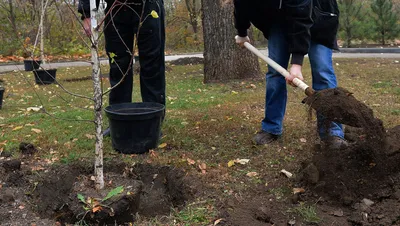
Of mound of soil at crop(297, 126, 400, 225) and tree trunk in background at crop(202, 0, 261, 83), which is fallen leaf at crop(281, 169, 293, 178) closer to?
mound of soil at crop(297, 126, 400, 225)

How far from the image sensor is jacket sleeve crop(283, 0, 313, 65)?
9.92 feet

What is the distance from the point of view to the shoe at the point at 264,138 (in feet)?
11.8

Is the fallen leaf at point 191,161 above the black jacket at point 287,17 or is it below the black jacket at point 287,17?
below

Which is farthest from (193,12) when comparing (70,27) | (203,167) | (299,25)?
(203,167)

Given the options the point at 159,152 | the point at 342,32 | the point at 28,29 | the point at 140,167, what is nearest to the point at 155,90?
the point at 159,152

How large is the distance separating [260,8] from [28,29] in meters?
13.2

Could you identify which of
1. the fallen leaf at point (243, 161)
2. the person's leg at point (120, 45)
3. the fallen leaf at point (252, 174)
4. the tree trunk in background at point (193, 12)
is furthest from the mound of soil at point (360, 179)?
the tree trunk in background at point (193, 12)

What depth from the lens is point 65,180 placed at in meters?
2.99

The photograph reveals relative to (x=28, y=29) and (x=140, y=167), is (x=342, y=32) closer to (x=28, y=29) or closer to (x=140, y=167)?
(x=28, y=29)

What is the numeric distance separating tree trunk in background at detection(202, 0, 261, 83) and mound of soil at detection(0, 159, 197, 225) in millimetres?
4304

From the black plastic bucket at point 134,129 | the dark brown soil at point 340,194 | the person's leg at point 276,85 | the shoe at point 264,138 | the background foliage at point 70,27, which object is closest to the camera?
the dark brown soil at point 340,194

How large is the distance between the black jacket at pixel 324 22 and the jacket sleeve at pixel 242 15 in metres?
0.53

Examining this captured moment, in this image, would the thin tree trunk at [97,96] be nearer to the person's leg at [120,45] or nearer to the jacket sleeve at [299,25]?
the person's leg at [120,45]

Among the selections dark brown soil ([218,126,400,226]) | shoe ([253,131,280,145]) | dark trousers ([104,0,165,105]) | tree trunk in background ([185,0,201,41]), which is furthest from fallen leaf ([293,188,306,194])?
tree trunk in background ([185,0,201,41])
